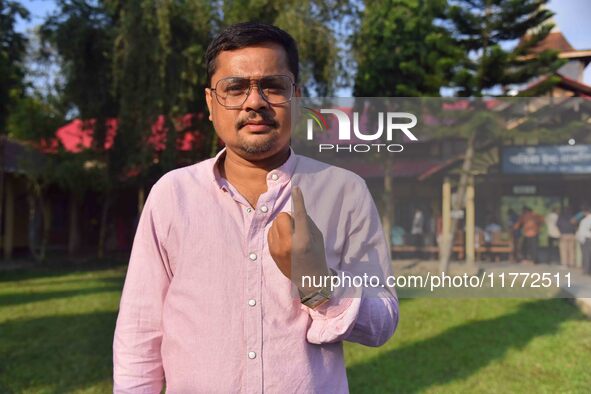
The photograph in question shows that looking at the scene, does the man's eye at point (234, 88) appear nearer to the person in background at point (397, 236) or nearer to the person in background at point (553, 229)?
the person in background at point (397, 236)

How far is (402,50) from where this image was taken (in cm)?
1089

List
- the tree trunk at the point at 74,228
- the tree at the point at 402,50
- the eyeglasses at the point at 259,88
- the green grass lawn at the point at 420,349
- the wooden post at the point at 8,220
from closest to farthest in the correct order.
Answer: the eyeglasses at the point at 259,88 → the green grass lawn at the point at 420,349 → the tree at the point at 402,50 → the wooden post at the point at 8,220 → the tree trunk at the point at 74,228

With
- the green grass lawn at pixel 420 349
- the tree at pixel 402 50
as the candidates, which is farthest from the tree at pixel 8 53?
the tree at pixel 402 50

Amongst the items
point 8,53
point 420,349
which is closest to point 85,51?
point 8,53

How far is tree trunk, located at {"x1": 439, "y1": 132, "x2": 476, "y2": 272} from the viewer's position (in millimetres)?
1127

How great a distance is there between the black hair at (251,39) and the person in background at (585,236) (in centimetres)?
66

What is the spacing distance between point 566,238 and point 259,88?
689 mm

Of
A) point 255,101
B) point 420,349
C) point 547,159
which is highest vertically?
point 255,101

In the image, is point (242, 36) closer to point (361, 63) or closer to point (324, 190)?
point (324, 190)

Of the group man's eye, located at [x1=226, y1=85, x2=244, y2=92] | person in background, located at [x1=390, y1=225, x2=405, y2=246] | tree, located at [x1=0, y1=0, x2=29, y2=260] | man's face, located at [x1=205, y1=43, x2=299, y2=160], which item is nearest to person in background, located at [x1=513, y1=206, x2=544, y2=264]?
person in background, located at [x1=390, y1=225, x2=405, y2=246]

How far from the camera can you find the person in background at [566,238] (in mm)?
1109

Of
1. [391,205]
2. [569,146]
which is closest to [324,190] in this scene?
[391,205]

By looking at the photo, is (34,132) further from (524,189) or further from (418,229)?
(524,189)

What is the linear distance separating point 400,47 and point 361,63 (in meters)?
1.29
